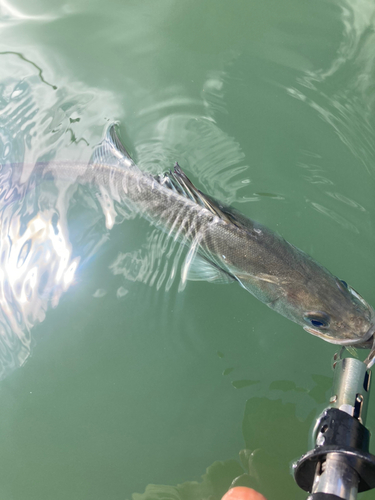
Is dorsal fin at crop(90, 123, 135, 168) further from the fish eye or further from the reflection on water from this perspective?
the fish eye

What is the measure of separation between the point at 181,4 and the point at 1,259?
10.2 ft

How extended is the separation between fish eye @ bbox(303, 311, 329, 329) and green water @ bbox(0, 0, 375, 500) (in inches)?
19.2

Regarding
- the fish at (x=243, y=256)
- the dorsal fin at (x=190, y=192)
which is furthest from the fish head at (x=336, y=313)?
the dorsal fin at (x=190, y=192)

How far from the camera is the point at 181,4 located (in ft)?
13.8

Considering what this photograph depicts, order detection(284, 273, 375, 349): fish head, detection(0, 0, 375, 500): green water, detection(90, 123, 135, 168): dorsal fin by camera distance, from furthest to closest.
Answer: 1. detection(90, 123, 135, 168): dorsal fin
2. detection(0, 0, 375, 500): green water
3. detection(284, 273, 375, 349): fish head

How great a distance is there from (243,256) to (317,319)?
61cm

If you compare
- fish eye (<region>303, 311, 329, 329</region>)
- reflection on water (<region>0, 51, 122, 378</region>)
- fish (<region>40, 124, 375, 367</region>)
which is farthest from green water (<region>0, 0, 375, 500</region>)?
fish eye (<region>303, 311, 329, 329</region>)

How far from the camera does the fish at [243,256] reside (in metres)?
2.49

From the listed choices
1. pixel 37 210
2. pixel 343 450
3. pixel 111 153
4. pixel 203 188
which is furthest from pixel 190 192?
pixel 343 450

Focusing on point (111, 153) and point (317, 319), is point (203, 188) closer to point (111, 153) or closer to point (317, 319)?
point (111, 153)

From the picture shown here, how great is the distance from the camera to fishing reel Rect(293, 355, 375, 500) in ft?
4.78

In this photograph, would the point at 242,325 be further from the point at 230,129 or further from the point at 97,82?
the point at 97,82

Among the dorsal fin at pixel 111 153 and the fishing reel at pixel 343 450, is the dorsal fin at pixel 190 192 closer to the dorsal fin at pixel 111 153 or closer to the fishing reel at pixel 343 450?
the dorsal fin at pixel 111 153

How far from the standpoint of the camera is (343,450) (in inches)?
56.9
